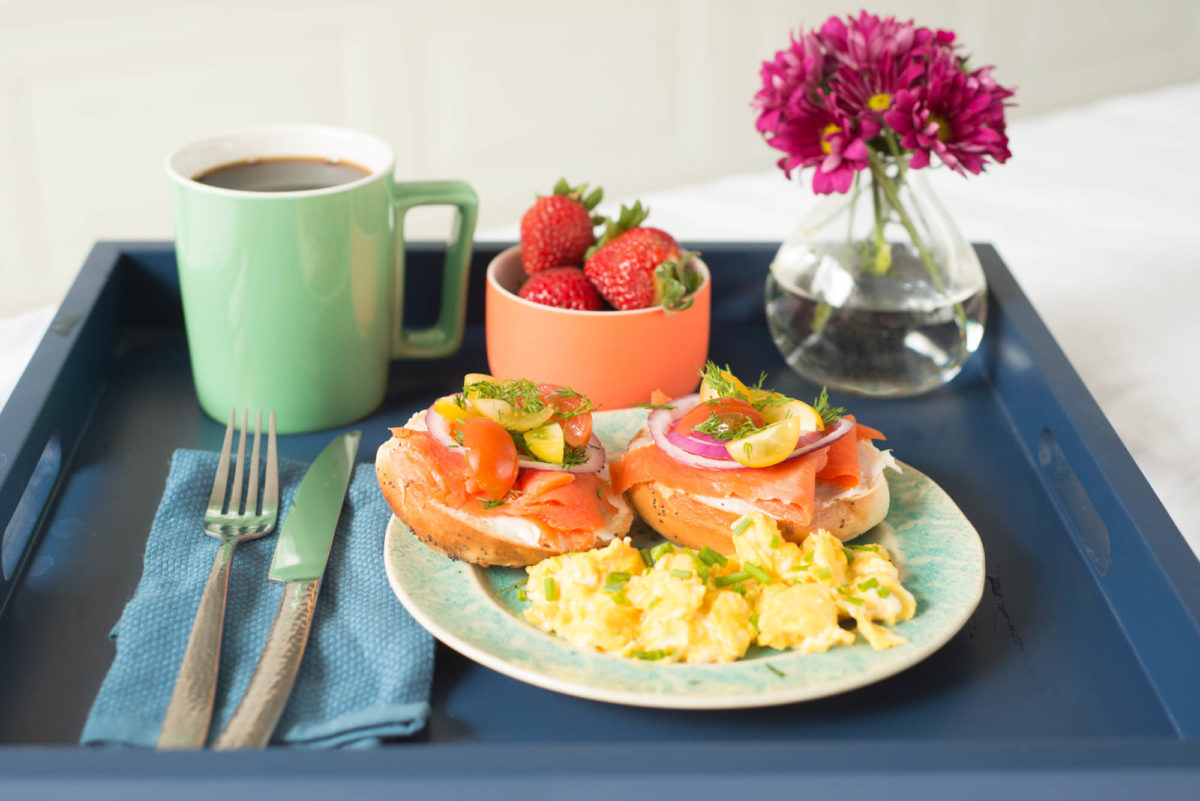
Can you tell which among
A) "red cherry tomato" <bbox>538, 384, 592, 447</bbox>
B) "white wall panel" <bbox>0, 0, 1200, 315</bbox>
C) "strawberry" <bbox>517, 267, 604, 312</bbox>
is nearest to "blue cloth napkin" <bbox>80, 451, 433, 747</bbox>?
"red cherry tomato" <bbox>538, 384, 592, 447</bbox>

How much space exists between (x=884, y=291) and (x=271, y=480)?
872mm

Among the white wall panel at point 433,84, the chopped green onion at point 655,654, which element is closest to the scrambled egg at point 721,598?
the chopped green onion at point 655,654

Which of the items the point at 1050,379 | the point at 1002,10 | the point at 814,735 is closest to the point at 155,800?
the point at 814,735

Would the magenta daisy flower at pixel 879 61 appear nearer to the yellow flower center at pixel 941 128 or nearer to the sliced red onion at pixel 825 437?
the yellow flower center at pixel 941 128

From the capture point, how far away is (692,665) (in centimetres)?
102

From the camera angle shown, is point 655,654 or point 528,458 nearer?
point 655,654

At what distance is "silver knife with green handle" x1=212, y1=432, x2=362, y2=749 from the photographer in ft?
3.16

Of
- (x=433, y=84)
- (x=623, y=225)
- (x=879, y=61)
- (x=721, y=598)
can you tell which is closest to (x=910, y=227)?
(x=879, y=61)

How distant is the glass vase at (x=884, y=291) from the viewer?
1584mm

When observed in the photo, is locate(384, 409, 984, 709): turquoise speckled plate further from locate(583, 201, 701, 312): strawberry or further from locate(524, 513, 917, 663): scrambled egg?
locate(583, 201, 701, 312): strawberry

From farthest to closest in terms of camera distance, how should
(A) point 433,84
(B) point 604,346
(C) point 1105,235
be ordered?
(A) point 433,84, (C) point 1105,235, (B) point 604,346

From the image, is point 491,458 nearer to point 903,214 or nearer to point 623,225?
point 623,225

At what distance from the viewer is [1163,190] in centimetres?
267

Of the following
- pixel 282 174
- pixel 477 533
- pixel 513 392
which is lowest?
pixel 477 533
